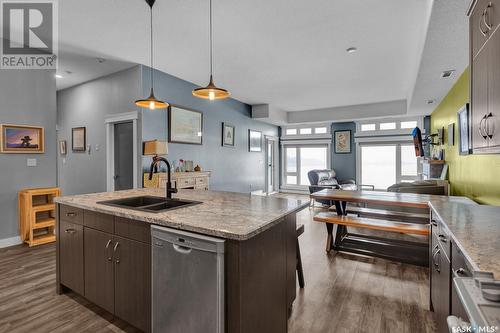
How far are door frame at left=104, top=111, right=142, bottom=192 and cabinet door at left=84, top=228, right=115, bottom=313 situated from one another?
2423 mm

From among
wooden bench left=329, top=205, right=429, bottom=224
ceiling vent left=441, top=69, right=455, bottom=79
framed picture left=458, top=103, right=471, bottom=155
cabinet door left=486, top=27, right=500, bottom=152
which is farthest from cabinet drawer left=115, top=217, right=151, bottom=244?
ceiling vent left=441, top=69, right=455, bottom=79

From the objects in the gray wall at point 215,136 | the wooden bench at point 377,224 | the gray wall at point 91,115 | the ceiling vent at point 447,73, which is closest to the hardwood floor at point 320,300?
the wooden bench at point 377,224

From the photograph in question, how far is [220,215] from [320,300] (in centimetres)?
141

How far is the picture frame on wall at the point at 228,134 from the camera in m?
6.16

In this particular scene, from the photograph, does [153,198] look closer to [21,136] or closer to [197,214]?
[197,214]

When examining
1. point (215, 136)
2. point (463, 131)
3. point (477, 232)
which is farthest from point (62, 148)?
point (463, 131)

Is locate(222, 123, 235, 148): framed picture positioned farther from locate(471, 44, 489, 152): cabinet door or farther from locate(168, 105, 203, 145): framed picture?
locate(471, 44, 489, 152): cabinet door

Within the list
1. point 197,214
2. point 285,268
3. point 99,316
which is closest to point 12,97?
point 99,316

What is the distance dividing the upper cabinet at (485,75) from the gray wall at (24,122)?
5.14 meters

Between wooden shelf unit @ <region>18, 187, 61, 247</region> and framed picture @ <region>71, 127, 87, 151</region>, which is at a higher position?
framed picture @ <region>71, 127, 87, 151</region>

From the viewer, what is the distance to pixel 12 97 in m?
3.51

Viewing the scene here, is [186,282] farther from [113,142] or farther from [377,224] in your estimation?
[113,142]

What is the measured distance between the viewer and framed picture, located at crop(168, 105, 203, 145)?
469cm

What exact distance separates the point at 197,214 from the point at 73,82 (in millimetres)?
5340
